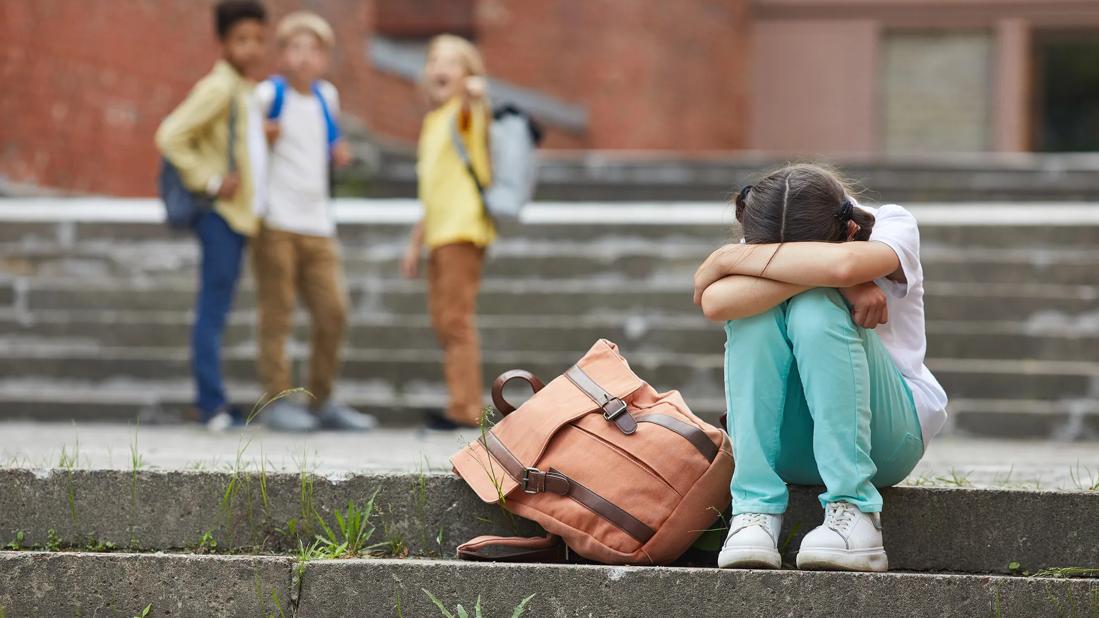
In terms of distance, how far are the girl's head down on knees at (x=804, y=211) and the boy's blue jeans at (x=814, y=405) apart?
0.57 ft

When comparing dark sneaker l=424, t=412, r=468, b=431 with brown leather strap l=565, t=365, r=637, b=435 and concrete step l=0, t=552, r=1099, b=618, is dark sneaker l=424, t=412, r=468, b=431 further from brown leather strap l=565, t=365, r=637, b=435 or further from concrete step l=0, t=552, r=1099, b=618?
concrete step l=0, t=552, r=1099, b=618

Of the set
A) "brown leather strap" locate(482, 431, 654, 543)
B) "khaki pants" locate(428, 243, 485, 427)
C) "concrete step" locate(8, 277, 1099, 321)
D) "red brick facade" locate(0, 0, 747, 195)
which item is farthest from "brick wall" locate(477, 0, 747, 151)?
"brown leather strap" locate(482, 431, 654, 543)

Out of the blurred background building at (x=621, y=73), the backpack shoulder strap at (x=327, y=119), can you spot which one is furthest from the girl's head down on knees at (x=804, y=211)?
the blurred background building at (x=621, y=73)

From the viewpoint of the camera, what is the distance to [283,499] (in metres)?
3.35

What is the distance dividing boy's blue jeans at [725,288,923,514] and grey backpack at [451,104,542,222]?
271 cm

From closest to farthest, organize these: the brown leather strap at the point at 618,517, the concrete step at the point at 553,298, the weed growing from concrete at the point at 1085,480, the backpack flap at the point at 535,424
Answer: the brown leather strap at the point at 618,517 < the backpack flap at the point at 535,424 < the weed growing from concrete at the point at 1085,480 < the concrete step at the point at 553,298

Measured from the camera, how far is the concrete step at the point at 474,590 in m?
2.93

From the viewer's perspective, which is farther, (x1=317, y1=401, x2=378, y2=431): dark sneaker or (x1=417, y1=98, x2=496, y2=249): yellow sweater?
(x1=317, y1=401, x2=378, y2=431): dark sneaker

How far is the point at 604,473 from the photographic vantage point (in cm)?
310

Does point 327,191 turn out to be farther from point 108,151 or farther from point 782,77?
point 782,77

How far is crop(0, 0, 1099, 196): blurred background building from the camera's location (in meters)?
10.5

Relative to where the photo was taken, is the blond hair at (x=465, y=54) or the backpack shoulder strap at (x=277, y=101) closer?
the blond hair at (x=465, y=54)

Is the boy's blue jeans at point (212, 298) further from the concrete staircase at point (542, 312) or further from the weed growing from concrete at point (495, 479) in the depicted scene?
the weed growing from concrete at point (495, 479)

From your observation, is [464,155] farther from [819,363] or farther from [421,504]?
[819,363]
